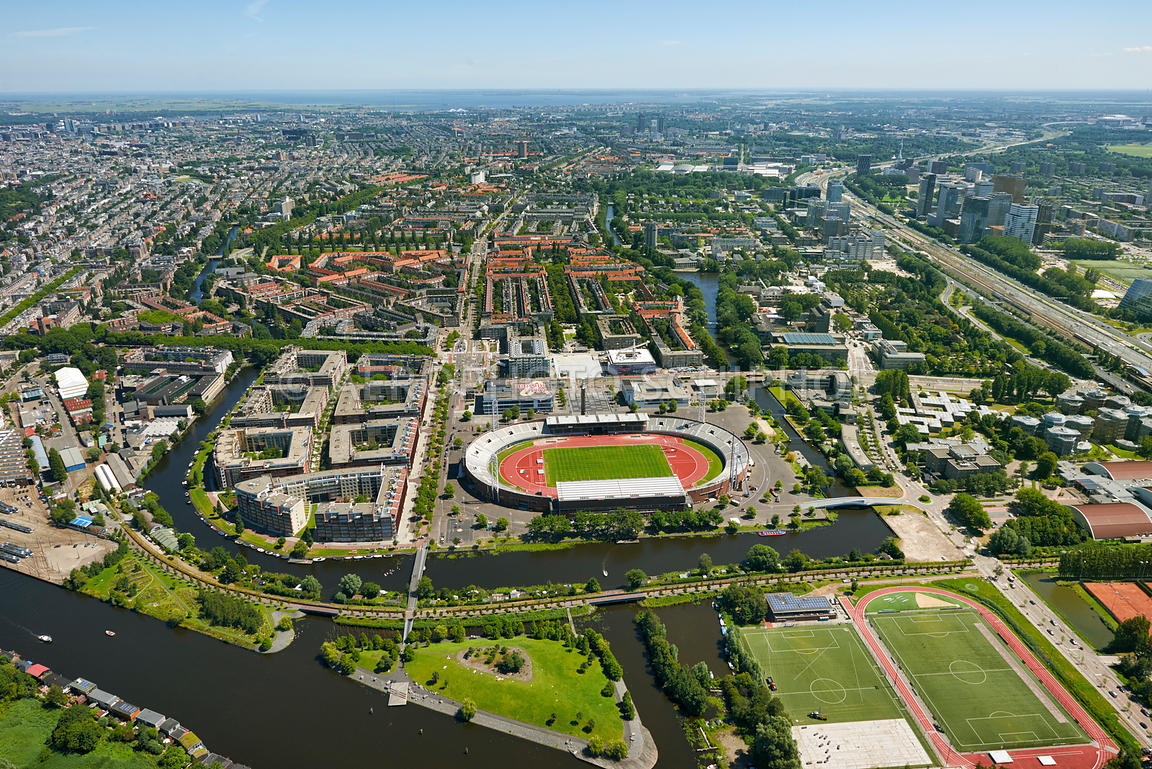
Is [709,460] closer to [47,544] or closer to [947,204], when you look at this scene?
[47,544]

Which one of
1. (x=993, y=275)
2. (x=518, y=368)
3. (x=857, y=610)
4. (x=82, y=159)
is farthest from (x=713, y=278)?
(x=82, y=159)

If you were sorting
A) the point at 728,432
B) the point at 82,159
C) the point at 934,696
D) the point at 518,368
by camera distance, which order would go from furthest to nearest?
the point at 82,159
the point at 518,368
the point at 728,432
the point at 934,696

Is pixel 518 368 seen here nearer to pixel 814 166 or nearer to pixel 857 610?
pixel 857 610

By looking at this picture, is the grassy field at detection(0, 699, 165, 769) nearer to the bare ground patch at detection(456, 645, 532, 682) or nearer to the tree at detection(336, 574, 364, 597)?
the tree at detection(336, 574, 364, 597)

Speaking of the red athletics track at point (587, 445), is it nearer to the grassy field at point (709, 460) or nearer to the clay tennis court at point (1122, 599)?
the grassy field at point (709, 460)

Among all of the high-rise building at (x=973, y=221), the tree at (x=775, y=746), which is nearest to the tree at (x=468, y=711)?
the tree at (x=775, y=746)

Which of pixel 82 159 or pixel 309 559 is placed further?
pixel 82 159

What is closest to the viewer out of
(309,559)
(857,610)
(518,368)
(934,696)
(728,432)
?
(934,696)

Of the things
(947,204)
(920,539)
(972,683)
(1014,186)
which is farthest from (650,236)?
(972,683)
